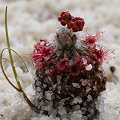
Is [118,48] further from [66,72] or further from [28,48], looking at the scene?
[66,72]

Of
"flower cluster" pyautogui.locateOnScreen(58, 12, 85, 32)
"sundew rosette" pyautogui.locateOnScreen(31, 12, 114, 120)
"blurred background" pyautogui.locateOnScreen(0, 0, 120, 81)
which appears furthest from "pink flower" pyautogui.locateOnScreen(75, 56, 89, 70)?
"blurred background" pyautogui.locateOnScreen(0, 0, 120, 81)

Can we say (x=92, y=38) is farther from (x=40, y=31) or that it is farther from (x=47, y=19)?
(x=47, y=19)

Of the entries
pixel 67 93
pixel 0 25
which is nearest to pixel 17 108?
pixel 67 93

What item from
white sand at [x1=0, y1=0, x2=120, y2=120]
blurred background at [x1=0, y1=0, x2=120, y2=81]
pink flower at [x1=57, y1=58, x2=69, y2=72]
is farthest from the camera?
blurred background at [x1=0, y1=0, x2=120, y2=81]

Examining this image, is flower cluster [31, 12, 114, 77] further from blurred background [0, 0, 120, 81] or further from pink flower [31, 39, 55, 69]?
blurred background [0, 0, 120, 81]

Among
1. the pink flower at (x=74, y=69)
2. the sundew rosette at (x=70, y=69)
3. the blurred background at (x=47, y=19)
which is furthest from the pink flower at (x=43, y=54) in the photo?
the blurred background at (x=47, y=19)

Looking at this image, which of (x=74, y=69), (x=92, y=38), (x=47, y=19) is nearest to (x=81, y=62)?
(x=74, y=69)
